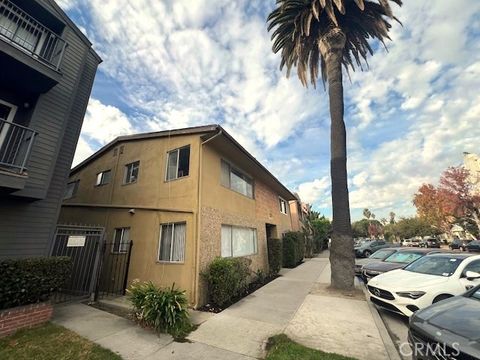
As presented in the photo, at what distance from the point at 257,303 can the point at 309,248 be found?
19595 mm

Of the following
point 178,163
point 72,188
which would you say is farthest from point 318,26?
point 72,188

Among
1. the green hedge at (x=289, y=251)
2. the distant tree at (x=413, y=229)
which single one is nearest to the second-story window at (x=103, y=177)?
the green hedge at (x=289, y=251)

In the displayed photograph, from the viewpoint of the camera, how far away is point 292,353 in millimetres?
4402

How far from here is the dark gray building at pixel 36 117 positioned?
616 centimetres

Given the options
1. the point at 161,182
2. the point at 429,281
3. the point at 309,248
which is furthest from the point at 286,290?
the point at 309,248

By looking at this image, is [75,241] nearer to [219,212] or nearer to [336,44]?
[219,212]

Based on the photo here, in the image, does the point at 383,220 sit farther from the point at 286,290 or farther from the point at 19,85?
the point at 19,85

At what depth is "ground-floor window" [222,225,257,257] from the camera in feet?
32.8

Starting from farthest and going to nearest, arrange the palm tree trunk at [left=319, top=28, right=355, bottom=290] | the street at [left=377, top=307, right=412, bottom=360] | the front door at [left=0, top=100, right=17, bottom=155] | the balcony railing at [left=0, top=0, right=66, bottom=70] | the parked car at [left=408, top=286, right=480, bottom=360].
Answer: the palm tree trunk at [left=319, top=28, right=355, bottom=290] < the balcony railing at [left=0, top=0, right=66, bottom=70] < the front door at [left=0, top=100, right=17, bottom=155] < the street at [left=377, top=307, right=412, bottom=360] < the parked car at [left=408, top=286, right=480, bottom=360]

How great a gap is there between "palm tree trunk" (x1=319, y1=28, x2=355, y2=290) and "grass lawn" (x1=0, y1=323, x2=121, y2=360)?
8143mm

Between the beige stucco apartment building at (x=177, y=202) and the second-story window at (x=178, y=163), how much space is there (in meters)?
0.04

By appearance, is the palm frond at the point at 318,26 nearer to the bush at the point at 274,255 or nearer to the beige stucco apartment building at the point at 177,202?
the beige stucco apartment building at the point at 177,202

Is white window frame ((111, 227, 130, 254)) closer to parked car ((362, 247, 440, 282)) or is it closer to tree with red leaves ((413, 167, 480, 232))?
parked car ((362, 247, 440, 282))

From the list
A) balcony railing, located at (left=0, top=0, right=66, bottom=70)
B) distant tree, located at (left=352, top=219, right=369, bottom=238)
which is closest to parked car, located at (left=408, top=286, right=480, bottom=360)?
balcony railing, located at (left=0, top=0, right=66, bottom=70)
